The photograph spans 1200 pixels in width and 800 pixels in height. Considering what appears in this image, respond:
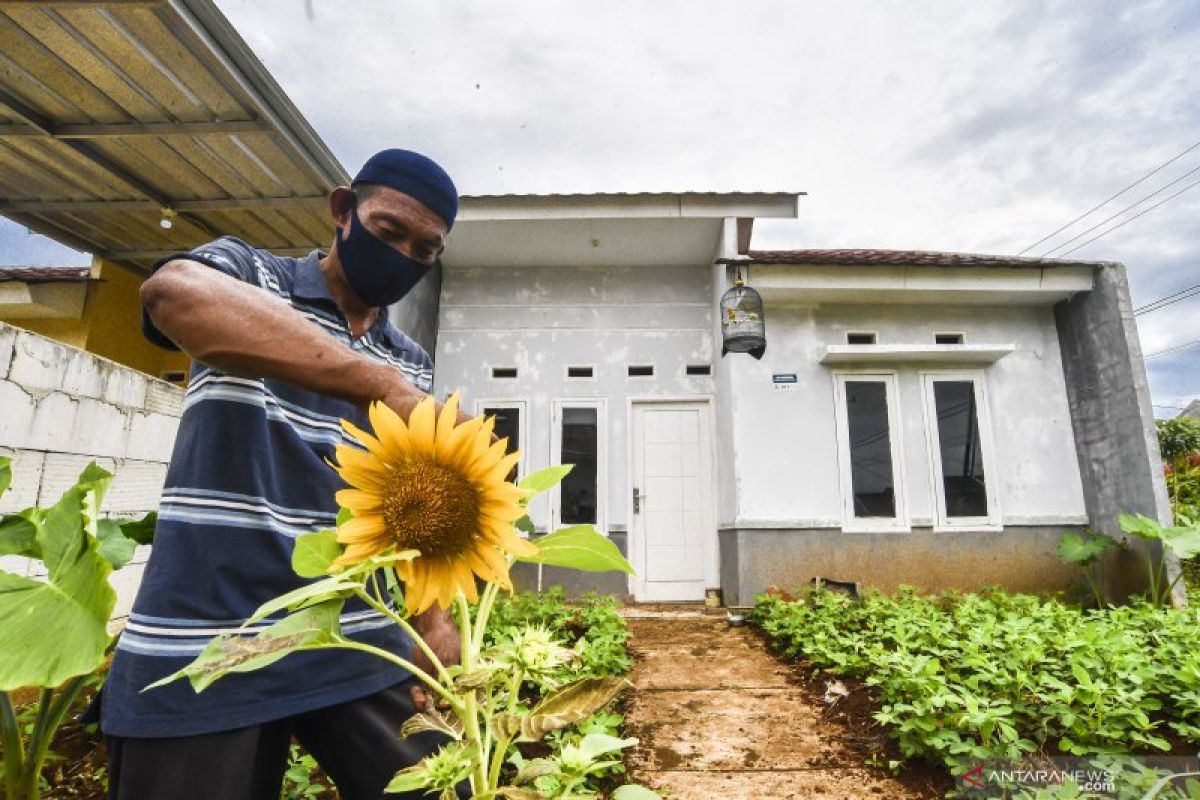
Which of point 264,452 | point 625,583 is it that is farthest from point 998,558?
point 264,452

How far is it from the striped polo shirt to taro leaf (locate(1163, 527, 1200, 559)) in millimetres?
7479

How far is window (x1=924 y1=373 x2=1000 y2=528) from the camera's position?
7379 mm

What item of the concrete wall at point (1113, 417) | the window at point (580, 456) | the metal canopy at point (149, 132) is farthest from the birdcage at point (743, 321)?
the metal canopy at point (149, 132)

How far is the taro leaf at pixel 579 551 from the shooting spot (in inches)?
20.3

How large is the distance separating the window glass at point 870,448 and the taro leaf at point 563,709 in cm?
748

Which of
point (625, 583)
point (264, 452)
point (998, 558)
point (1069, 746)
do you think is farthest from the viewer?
point (625, 583)

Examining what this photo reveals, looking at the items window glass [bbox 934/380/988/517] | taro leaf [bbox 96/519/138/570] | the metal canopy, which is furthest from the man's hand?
window glass [bbox 934/380/988/517]

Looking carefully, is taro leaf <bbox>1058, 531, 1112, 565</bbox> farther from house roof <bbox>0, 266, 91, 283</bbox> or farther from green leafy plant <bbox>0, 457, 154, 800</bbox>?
house roof <bbox>0, 266, 91, 283</bbox>

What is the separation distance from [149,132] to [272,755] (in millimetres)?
4926

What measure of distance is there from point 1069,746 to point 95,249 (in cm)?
873

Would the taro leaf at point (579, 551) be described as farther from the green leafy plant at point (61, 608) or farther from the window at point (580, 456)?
the window at point (580, 456)

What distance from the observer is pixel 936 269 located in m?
7.53

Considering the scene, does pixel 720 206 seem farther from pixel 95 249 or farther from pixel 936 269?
pixel 95 249

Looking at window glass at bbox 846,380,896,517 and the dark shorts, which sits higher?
window glass at bbox 846,380,896,517
